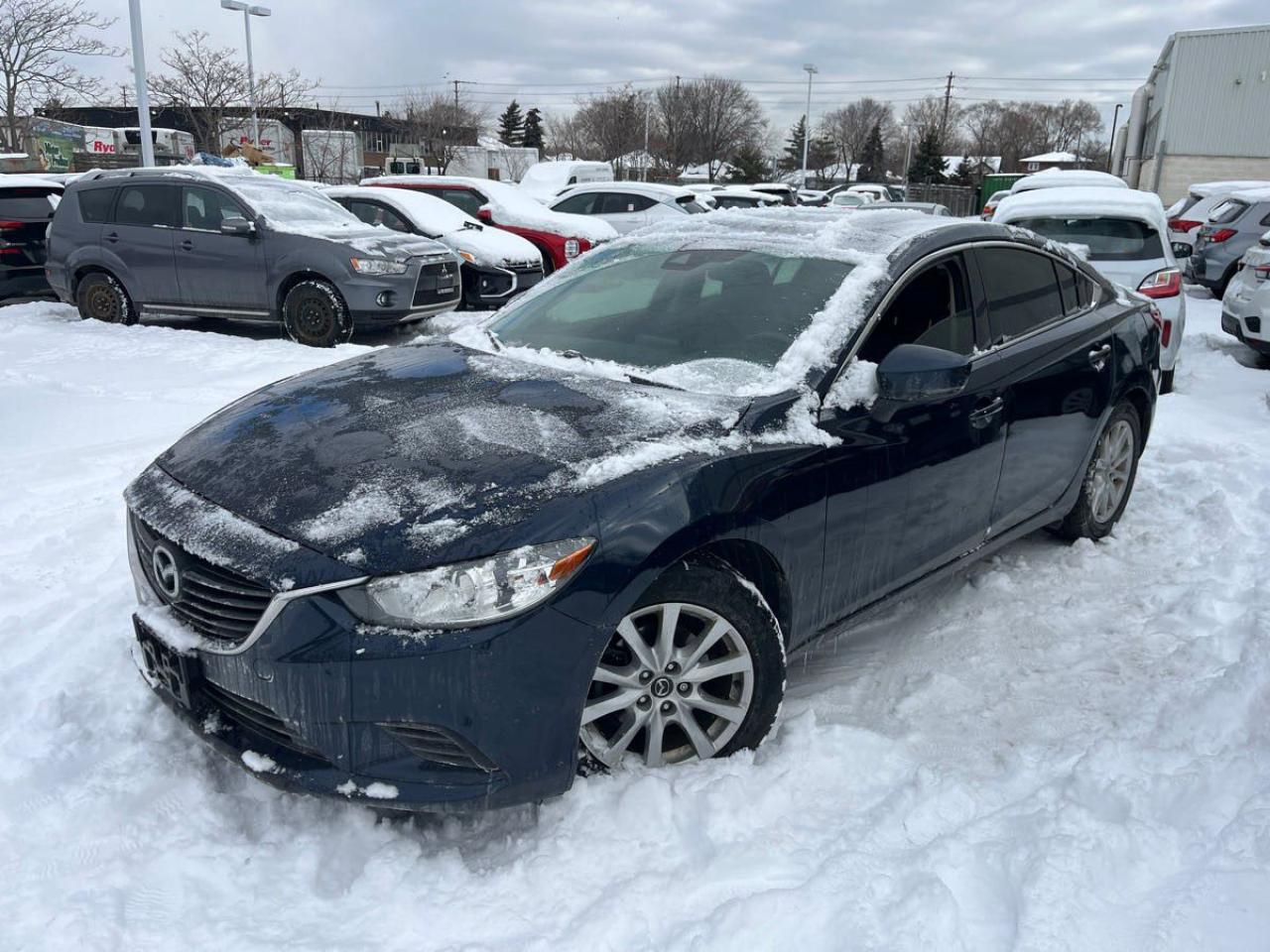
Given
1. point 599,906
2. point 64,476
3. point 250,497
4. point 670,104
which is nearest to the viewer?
point 599,906

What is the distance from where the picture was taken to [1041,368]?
4.12 metres

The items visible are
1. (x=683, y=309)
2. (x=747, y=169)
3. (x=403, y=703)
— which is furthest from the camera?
(x=747, y=169)

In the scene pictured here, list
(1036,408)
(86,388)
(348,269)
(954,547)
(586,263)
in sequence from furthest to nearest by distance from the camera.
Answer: (348,269), (86,388), (586,263), (1036,408), (954,547)

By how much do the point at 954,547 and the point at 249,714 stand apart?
8.36ft

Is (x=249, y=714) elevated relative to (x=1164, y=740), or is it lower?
elevated

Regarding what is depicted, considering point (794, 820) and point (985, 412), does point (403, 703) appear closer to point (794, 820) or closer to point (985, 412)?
point (794, 820)

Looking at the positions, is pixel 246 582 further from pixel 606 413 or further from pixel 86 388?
pixel 86 388

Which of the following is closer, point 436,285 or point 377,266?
point 377,266

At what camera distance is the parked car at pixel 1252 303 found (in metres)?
9.42

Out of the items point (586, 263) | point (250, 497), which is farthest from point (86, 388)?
point (250, 497)

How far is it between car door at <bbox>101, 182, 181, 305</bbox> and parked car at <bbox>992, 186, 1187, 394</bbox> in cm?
822

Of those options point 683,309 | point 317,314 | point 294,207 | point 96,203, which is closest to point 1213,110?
point 294,207

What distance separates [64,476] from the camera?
208 inches

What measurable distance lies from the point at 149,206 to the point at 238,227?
53.4 inches
